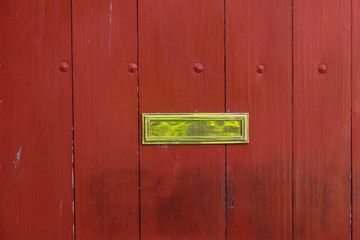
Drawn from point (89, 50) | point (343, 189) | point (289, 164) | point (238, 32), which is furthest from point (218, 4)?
point (343, 189)

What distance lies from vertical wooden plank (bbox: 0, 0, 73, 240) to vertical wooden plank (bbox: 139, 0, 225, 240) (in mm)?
197

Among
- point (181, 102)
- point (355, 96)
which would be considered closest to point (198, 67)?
point (181, 102)

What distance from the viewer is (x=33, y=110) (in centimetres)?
77

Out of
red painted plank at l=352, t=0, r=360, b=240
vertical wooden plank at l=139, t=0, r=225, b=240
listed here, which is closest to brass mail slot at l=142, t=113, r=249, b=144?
vertical wooden plank at l=139, t=0, r=225, b=240

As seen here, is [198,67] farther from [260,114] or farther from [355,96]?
[355,96]

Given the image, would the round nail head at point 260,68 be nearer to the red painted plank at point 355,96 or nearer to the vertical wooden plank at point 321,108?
the vertical wooden plank at point 321,108

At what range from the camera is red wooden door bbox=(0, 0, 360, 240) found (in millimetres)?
776

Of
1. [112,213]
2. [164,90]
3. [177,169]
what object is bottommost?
[112,213]

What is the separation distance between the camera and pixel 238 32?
31.2 inches

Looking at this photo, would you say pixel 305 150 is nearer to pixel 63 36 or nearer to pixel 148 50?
pixel 148 50

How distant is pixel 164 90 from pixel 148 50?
0.11 meters

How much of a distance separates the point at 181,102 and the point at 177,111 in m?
0.02

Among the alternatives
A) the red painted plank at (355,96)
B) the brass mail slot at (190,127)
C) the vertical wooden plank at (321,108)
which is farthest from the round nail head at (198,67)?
the red painted plank at (355,96)

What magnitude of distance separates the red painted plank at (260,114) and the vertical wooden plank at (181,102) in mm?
32
